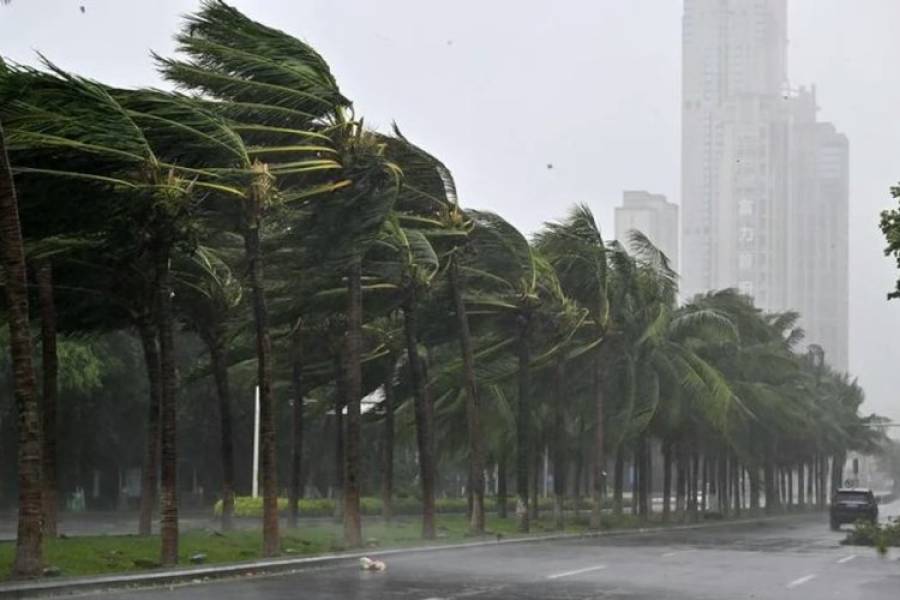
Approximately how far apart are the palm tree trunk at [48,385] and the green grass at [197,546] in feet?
2.66

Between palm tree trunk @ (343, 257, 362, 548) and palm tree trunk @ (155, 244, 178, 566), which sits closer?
palm tree trunk @ (155, 244, 178, 566)

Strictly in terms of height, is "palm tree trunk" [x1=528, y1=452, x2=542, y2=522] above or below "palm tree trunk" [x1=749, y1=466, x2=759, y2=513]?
above

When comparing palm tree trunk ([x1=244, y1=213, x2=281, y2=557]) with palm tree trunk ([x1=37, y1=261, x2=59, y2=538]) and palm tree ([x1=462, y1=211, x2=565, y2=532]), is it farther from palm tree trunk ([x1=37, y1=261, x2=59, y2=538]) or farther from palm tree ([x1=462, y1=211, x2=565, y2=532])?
palm tree ([x1=462, y1=211, x2=565, y2=532])

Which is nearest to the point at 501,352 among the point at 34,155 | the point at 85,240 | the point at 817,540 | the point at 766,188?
the point at 817,540

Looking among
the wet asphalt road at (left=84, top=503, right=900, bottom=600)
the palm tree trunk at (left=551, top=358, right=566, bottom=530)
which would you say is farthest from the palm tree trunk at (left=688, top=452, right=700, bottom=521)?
the wet asphalt road at (left=84, top=503, right=900, bottom=600)

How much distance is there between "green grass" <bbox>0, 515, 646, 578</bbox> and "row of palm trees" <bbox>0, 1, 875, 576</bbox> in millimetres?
759

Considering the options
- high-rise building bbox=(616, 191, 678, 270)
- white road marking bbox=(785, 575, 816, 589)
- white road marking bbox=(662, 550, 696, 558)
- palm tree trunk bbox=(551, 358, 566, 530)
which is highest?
high-rise building bbox=(616, 191, 678, 270)

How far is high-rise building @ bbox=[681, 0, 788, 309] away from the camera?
89.4 m

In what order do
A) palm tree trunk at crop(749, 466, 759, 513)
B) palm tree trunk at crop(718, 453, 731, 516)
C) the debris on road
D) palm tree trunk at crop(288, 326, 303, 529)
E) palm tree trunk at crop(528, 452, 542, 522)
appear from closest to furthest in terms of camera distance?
the debris on road → palm tree trunk at crop(288, 326, 303, 529) → palm tree trunk at crop(528, 452, 542, 522) → palm tree trunk at crop(718, 453, 731, 516) → palm tree trunk at crop(749, 466, 759, 513)

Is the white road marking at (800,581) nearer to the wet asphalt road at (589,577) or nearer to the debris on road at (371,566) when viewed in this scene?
the wet asphalt road at (589,577)

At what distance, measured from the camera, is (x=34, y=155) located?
19.8 meters

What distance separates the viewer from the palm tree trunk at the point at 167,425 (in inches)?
889

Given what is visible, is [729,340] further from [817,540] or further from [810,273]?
[810,273]

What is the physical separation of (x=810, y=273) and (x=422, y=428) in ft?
223
